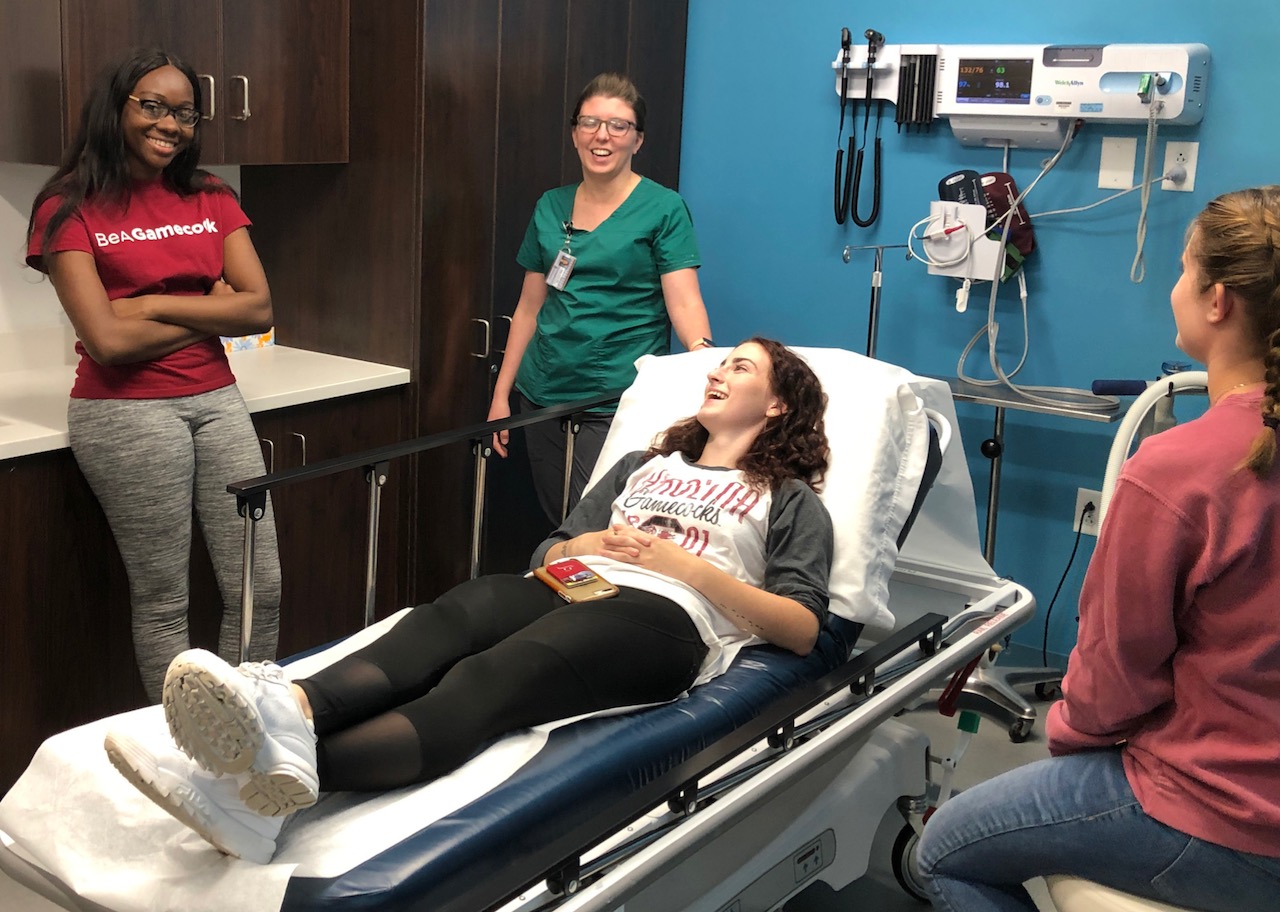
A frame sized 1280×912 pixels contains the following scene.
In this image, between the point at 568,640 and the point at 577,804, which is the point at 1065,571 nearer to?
the point at 568,640

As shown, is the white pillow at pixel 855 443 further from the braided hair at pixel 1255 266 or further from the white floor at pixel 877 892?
the braided hair at pixel 1255 266

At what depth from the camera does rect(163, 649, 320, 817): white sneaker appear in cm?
148

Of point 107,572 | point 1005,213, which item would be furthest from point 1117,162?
point 107,572

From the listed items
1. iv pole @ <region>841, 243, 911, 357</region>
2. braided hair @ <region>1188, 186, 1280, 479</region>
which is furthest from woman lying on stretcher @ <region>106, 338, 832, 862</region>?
iv pole @ <region>841, 243, 911, 357</region>

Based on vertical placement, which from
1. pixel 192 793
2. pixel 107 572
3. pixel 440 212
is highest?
pixel 440 212

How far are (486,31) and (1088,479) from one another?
193 centimetres

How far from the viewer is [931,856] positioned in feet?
5.87

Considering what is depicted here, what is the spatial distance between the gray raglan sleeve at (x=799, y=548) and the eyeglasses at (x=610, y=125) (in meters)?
1.06

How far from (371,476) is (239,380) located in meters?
0.85

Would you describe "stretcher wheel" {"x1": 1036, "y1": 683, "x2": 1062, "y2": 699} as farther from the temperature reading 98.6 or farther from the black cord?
the temperature reading 98.6

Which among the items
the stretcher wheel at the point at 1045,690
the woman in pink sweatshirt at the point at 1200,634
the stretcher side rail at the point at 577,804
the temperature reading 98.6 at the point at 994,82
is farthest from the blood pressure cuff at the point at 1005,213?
the woman in pink sweatshirt at the point at 1200,634

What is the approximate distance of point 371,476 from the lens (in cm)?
244

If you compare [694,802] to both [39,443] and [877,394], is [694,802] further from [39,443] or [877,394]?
[39,443]

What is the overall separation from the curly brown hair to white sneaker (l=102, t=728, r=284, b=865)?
1.11 m
